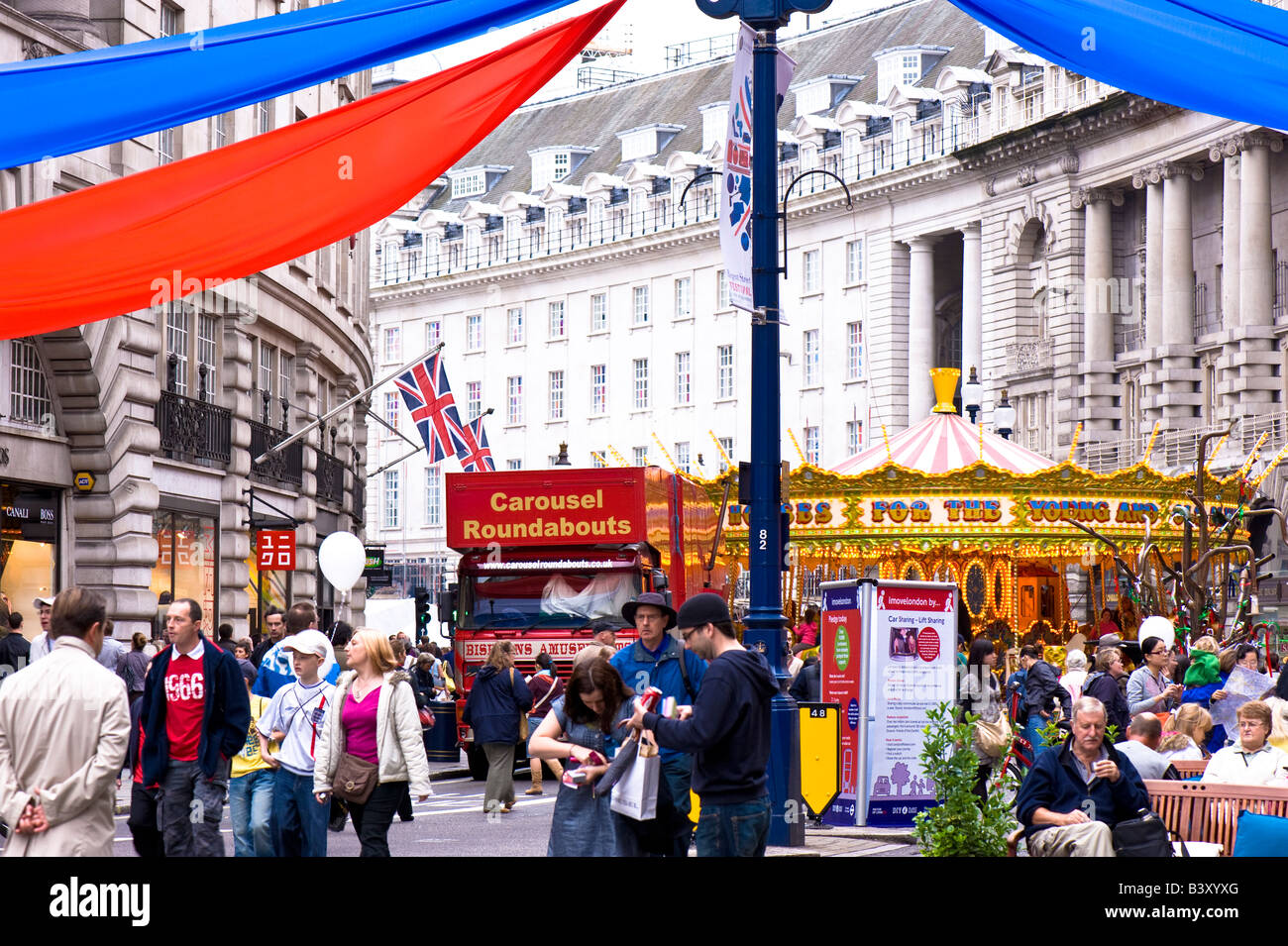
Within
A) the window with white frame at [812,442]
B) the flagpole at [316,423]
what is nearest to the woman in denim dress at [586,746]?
the flagpole at [316,423]

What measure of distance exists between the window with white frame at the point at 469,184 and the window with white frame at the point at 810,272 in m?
26.0

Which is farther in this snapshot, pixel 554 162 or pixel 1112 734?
pixel 554 162

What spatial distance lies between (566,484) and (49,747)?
17.1 metres

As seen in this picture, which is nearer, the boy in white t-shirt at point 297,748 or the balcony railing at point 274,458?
the boy in white t-shirt at point 297,748

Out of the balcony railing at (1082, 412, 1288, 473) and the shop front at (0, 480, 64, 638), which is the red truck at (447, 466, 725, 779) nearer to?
the shop front at (0, 480, 64, 638)

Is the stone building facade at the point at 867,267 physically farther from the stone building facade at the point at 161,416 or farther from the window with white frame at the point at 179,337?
the window with white frame at the point at 179,337

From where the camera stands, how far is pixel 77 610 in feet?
29.9

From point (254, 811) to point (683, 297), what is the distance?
2927 inches

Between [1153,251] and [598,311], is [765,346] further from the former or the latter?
[598,311]

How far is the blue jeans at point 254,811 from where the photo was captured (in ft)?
41.0

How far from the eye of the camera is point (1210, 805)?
38.0 ft

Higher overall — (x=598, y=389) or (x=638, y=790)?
(x=598, y=389)

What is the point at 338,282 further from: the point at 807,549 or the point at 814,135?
the point at 814,135

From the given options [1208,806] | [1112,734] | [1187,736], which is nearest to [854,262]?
[1187,736]
